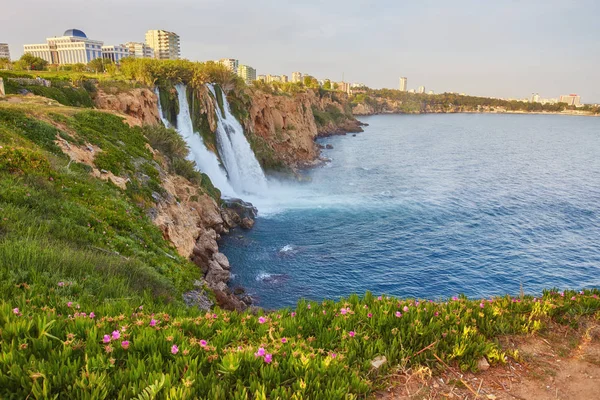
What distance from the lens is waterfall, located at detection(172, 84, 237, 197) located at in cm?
3225

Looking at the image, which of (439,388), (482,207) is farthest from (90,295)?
(482,207)

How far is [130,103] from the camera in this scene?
27.2 m

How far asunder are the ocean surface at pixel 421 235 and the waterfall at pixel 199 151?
399 centimetres

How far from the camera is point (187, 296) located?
1120 centimetres

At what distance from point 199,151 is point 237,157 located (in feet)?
23.5

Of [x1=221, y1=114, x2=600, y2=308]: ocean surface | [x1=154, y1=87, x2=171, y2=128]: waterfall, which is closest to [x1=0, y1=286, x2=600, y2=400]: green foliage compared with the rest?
[x1=221, y1=114, x2=600, y2=308]: ocean surface

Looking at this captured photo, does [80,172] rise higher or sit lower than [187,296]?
higher

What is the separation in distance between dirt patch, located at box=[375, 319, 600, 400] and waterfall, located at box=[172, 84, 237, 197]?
29.2 metres

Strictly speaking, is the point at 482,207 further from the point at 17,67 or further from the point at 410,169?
the point at 17,67

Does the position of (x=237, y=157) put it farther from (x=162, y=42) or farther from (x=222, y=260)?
(x=162, y=42)

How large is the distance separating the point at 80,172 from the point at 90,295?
9347 millimetres

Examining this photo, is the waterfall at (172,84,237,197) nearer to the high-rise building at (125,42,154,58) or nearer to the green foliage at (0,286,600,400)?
the green foliage at (0,286,600,400)

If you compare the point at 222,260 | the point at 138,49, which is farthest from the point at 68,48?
the point at 222,260

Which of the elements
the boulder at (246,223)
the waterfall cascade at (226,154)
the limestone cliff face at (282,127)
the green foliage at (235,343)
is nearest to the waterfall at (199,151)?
the waterfall cascade at (226,154)
